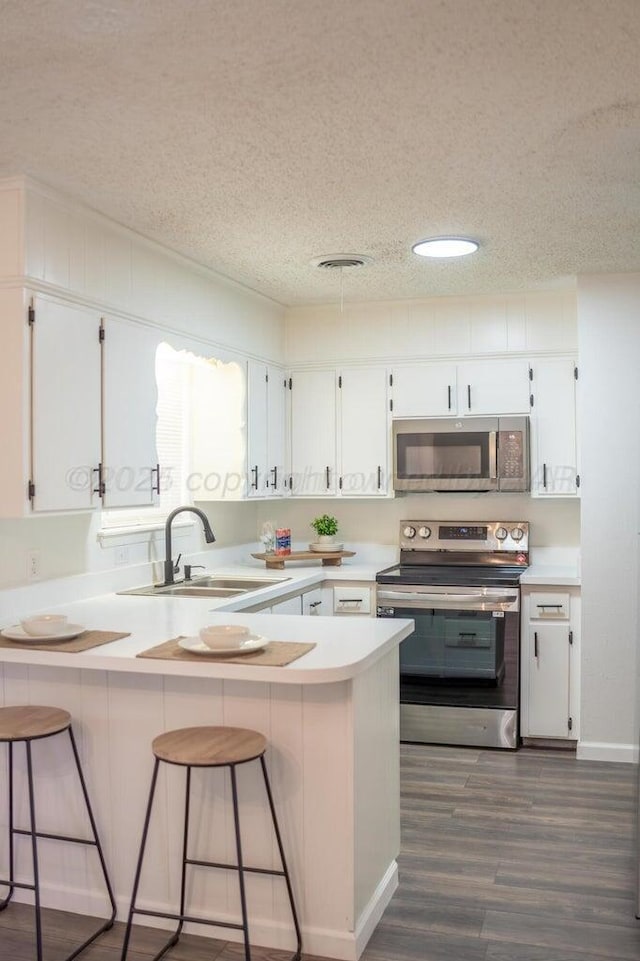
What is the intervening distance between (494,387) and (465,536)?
0.90 metres

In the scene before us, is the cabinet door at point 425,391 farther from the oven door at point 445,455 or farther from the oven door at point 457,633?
the oven door at point 457,633

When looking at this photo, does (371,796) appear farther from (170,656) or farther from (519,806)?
(519,806)

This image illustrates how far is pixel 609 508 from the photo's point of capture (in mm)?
4445

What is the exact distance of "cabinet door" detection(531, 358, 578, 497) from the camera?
4859mm

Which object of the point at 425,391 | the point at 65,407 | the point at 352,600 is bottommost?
the point at 352,600

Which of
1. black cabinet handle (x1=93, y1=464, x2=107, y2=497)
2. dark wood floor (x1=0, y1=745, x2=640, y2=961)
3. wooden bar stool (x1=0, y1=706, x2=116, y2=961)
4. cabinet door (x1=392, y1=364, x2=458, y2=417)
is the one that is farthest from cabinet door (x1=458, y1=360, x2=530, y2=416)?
wooden bar stool (x1=0, y1=706, x2=116, y2=961)

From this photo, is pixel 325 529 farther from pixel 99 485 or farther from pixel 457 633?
pixel 99 485

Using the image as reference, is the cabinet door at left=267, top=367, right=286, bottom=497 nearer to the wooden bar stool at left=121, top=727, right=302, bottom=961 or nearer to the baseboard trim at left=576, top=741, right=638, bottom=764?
the baseboard trim at left=576, top=741, right=638, bottom=764

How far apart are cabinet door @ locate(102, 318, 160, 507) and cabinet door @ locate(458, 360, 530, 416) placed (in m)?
1.92

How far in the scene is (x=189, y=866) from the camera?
275 centimetres

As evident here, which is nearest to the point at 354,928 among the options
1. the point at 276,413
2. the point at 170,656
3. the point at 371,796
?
the point at 371,796

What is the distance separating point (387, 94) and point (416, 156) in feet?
1.54

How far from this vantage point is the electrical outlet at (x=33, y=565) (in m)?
3.48

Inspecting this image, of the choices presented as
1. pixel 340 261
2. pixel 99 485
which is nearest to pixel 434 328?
pixel 340 261
